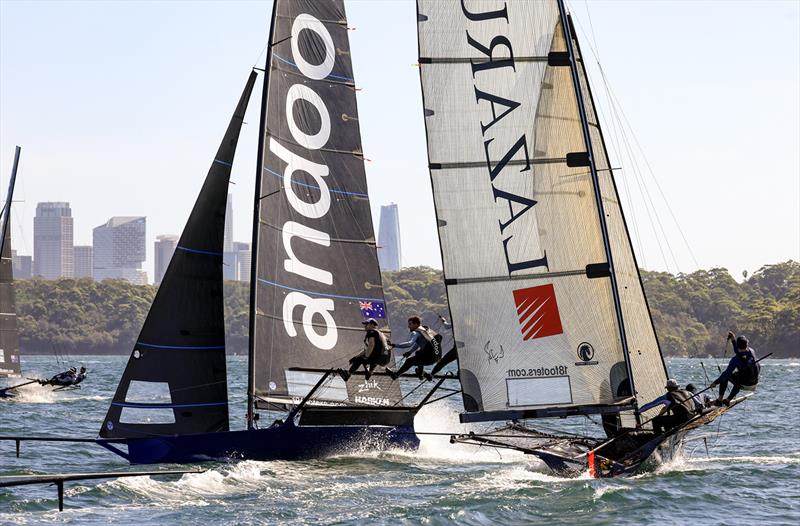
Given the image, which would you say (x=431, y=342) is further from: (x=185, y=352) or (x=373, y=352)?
(x=185, y=352)

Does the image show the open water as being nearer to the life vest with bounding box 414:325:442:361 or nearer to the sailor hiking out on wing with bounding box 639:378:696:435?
the sailor hiking out on wing with bounding box 639:378:696:435

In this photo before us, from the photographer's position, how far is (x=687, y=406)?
17406 mm

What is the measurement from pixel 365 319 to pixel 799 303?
96.7m

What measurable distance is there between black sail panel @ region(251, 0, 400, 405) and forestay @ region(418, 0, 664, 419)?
425cm

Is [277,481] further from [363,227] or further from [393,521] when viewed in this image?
[363,227]

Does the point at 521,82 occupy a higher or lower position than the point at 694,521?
higher

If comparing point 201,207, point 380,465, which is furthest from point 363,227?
point 380,465

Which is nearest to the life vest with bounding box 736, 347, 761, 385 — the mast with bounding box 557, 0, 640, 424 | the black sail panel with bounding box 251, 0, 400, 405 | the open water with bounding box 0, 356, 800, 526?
the open water with bounding box 0, 356, 800, 526

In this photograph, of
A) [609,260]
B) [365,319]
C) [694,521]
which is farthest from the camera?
[365,319]

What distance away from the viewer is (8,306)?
38.3 metres

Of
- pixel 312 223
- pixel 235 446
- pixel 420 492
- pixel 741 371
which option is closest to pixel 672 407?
pixel 741 371

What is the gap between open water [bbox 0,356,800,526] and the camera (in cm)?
1498

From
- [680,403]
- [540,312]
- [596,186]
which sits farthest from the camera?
[680,403]

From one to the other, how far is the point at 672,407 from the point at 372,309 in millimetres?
6249
